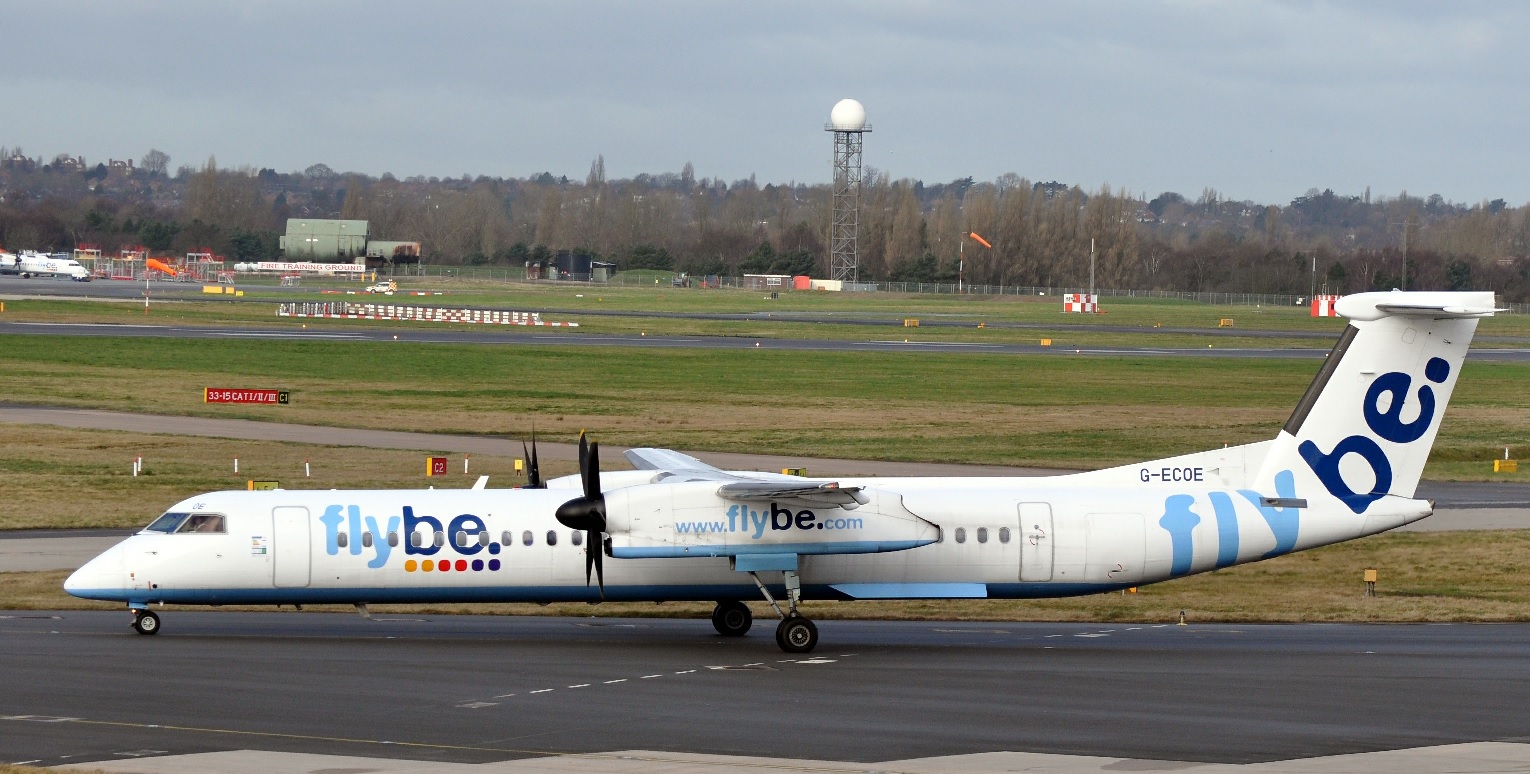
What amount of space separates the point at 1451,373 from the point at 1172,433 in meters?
29.4

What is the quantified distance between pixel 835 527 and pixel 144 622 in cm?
1118

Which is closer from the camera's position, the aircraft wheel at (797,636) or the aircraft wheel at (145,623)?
the aircraft wheel at (797,636)

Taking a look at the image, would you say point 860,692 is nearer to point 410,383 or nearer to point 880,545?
point 880,545

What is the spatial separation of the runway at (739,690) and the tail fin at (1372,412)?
261cm

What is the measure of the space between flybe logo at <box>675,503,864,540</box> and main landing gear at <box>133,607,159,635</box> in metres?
8.70

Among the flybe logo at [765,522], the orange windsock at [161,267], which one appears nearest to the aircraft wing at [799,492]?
the flybe logo at [765,522]

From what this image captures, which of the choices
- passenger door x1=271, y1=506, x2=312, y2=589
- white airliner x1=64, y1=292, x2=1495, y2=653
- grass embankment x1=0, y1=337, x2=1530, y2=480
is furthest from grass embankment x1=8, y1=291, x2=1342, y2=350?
passenger door x1=271, y1=506, x2=312, y2=589

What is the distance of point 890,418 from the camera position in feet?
195

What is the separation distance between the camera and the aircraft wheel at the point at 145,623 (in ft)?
84.3

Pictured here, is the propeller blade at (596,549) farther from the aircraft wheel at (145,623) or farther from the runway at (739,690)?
the aircraft wheel at (145,623)

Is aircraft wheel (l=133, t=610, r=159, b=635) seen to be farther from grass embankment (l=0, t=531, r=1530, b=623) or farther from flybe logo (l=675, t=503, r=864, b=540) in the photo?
flybe logo (l=675, t=503, r=864, b=540)

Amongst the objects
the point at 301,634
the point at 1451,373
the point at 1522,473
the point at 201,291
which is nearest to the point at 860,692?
the point at 301,634

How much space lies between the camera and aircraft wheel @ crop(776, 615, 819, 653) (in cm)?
2517

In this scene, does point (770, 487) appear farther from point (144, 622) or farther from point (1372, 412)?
point (1372, 412)
